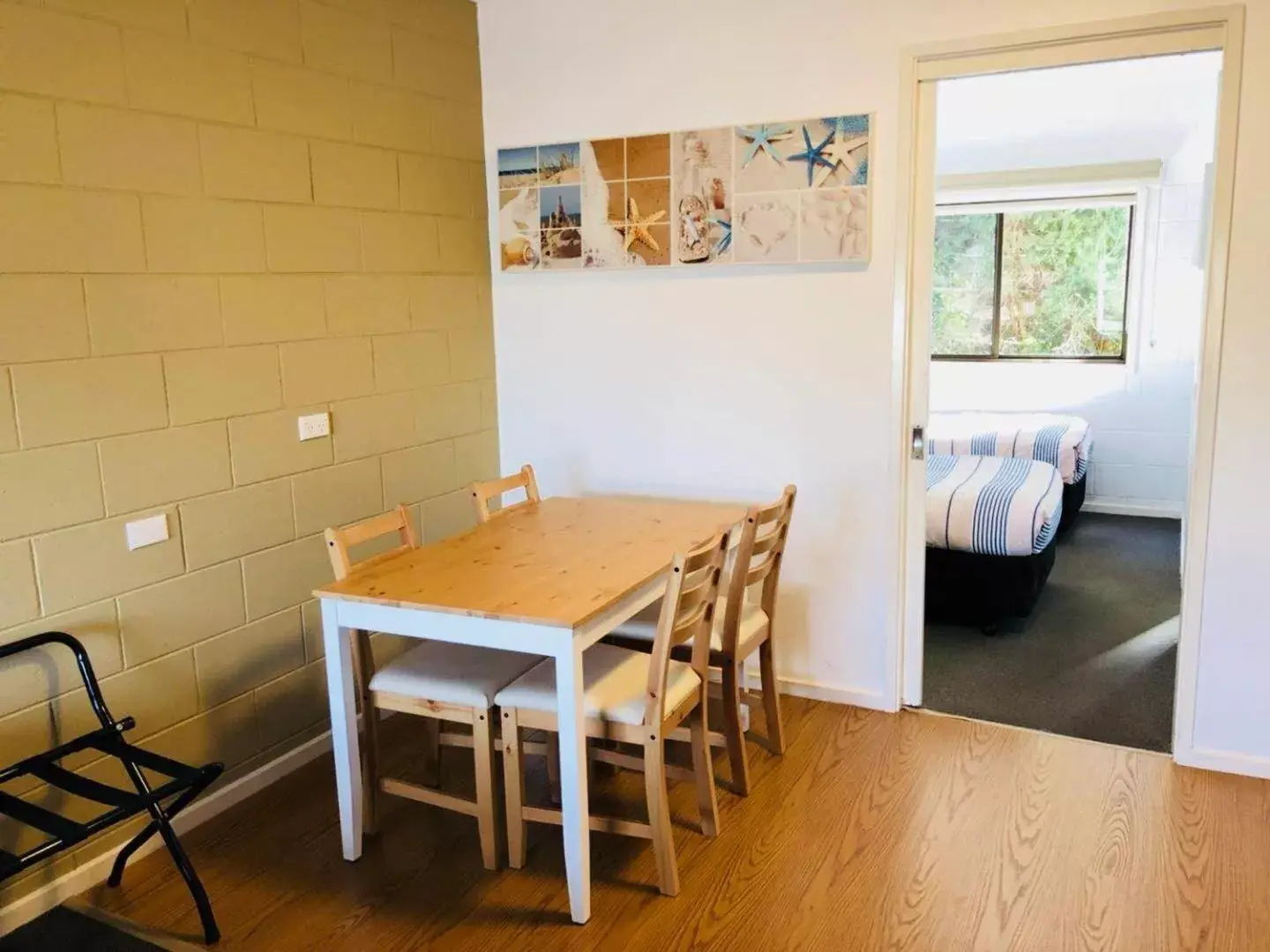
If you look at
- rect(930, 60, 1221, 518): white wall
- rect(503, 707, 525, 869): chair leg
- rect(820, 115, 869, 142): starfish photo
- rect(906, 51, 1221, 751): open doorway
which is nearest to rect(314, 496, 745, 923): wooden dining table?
rect(503, 707, 525, 869): chair leg

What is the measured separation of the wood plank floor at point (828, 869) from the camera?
226cm

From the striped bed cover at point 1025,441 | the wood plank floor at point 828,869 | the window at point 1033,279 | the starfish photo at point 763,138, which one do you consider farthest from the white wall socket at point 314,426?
the window at point 1033,279

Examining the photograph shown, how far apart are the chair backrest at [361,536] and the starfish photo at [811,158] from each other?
64.6 inches

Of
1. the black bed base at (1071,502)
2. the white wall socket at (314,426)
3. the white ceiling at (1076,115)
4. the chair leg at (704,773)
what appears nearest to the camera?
the chair leg at (704,773)

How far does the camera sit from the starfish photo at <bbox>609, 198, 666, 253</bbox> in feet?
11.2

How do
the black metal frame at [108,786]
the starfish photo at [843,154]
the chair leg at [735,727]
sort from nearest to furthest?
the black metal frame at [108,786] → the chair leg at [735,727] → the starfish photo at [843,154]

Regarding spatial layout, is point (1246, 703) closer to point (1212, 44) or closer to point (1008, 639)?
point (1008, 639)

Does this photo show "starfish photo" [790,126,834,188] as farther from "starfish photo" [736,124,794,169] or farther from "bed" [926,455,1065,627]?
"bed" [926,455,1065,627]

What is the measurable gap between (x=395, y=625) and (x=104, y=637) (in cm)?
76

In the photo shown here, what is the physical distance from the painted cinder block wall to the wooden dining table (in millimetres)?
503

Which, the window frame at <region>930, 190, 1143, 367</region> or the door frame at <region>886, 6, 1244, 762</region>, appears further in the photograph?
the window frame at <region>930, 190, 1143, 367</region>

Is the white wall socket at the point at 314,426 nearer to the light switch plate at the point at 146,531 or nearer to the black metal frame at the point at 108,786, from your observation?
the light switch plate at the point at 146,531

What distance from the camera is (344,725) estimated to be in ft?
8.13

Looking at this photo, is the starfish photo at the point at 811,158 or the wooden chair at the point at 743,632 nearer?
the wooden chair at the point at 743,632
